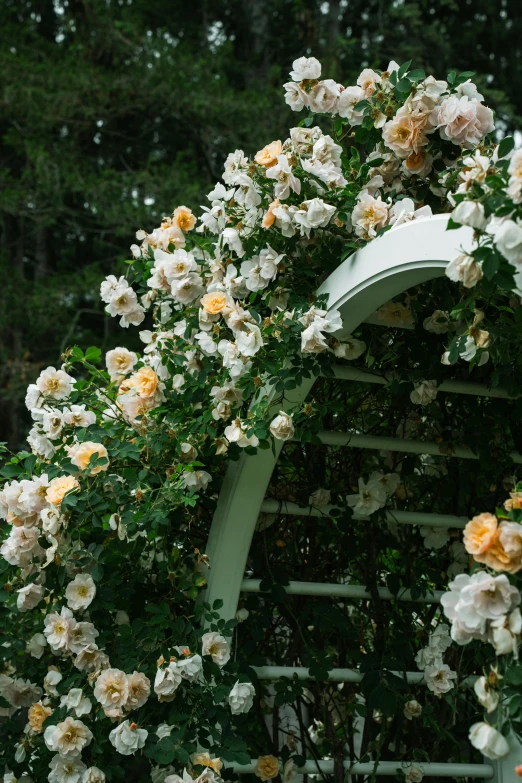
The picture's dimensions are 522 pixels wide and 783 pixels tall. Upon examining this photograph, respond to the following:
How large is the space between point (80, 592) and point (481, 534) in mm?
969

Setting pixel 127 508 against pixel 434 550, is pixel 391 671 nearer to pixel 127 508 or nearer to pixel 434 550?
pixel 434 550

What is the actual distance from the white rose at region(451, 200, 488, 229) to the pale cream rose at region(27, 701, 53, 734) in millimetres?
1405

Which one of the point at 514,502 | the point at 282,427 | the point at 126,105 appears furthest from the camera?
the point at 126,105

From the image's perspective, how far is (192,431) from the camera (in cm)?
206

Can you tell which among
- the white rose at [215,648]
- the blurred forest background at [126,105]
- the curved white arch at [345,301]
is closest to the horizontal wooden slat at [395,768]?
the white rose at [215,648]

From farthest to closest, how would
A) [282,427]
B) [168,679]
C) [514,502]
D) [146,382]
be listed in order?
[146,382] → [168,679] → [282,427] → [514,502]

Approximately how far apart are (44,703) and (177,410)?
714 mm

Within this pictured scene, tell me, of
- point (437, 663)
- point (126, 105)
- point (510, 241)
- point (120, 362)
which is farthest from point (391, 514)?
point (126, 105)

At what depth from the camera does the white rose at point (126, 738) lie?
1.97 metres

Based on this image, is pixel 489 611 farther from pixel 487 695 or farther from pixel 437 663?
pixel 437 663

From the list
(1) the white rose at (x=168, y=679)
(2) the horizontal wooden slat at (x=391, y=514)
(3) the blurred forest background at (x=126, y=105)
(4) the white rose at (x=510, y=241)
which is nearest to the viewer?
(4) the white rose at (x=510, y=241)

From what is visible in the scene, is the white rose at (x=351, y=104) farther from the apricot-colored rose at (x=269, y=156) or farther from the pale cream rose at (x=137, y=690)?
the pale cream rose at (x=137, y=690)

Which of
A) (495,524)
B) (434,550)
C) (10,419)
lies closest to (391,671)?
(434,550)

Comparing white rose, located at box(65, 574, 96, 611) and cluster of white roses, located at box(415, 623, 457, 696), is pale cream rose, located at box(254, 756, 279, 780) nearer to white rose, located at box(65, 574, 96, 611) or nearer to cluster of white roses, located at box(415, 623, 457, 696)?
cluster of white roses, located at box(415, 623, 457, 696)
